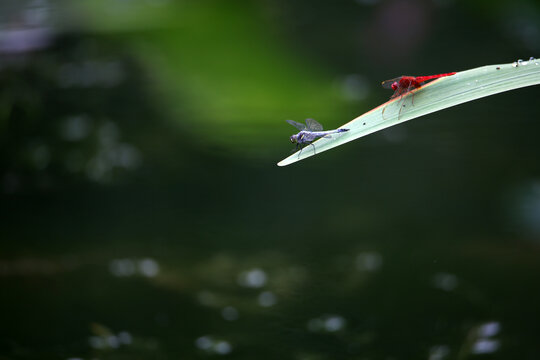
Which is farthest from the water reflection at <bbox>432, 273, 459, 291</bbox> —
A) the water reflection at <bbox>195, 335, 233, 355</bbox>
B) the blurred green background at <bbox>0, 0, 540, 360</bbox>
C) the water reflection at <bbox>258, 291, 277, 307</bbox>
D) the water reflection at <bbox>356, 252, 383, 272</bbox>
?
the water reflection at <bbox>195, 335, 233, 355</bbox>

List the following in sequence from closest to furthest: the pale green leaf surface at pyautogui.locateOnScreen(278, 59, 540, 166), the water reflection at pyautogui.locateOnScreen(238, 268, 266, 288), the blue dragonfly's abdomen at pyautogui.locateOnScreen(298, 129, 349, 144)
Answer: the pale green leaf surface at pyautogui.locateOnScreen(278, 59, 540, 166), the blue dragonfly's abdomen at pyautogui.locateOnScreen(298, 129, 349, 144), the water reflection at pyautogui.locateOnScreen(238, 268, 266, 288)

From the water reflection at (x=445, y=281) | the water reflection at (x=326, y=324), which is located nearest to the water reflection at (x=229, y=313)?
the water reflection at (x=326, y=324)

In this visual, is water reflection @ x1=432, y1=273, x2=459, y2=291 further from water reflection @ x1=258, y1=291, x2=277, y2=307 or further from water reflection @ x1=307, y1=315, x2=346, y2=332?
water reflection @ x1=258, y1=291, x2=277, y2=307

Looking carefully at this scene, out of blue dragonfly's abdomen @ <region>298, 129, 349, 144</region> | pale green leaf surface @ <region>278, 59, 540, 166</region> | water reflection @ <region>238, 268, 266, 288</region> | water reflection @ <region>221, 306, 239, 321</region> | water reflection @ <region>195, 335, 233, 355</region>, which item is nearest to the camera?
pale green leaf surface @ <region>278, 59, 540, 166</region>

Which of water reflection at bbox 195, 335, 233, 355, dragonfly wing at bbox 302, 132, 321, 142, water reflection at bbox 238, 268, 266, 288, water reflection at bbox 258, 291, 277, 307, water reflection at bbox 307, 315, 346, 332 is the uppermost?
water reflection at bbox 238, 268, 266, 288

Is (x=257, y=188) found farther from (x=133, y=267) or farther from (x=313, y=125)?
(x=313, y=125)

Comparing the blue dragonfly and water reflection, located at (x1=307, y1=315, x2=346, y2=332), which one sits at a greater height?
the blue dragonfly

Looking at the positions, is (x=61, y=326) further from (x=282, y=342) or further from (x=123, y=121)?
(x=123, y=121)

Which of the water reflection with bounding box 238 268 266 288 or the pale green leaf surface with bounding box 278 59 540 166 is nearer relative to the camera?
the pale green leaf surface with bounding box 278 59 540 166
